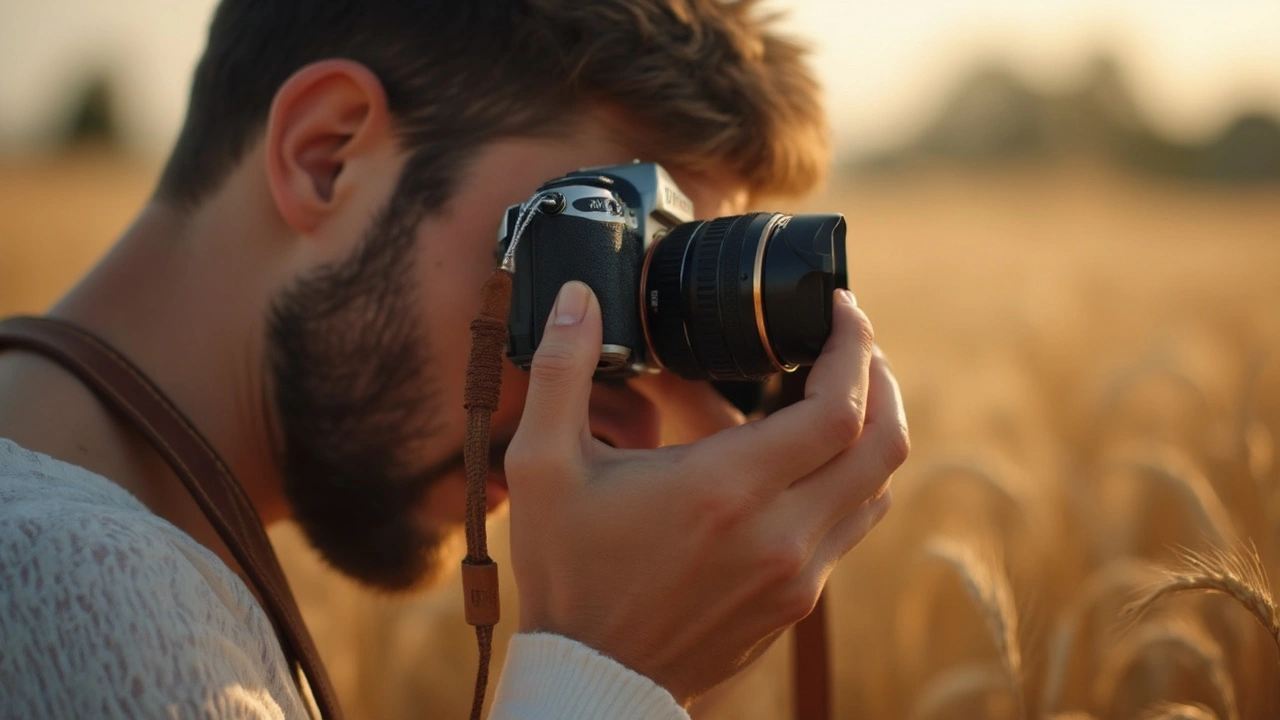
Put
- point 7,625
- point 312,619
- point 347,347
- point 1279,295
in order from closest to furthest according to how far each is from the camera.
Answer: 1. point 7,625
2. point 347,347
3. point 312,619
4. point 1279,295

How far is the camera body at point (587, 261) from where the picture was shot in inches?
45.8

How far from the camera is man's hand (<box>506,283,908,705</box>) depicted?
3.19ft

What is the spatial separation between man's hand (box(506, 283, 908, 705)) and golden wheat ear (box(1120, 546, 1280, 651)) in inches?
16.3

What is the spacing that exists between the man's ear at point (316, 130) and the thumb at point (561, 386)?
0.47 metres

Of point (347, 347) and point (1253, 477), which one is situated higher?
point (347, 347)

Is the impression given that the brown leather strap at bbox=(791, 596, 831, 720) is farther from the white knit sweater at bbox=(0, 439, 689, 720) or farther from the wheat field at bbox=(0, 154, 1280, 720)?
the white knit sweater at bbox=(0, 439, 689, 720)

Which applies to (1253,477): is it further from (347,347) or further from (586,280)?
(347,347)

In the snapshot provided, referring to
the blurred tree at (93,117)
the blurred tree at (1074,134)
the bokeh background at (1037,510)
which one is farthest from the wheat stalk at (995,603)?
the blurred tree at (93,117)

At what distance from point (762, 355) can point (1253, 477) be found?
45.1 inches

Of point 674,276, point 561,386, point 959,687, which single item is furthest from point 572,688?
point 959,687

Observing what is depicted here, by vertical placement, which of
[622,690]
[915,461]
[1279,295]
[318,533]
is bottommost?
[1279,295]

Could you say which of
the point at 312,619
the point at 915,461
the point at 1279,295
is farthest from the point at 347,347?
the point at 1279,295

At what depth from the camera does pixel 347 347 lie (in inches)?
52.2

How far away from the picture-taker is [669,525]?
97 centimetres
